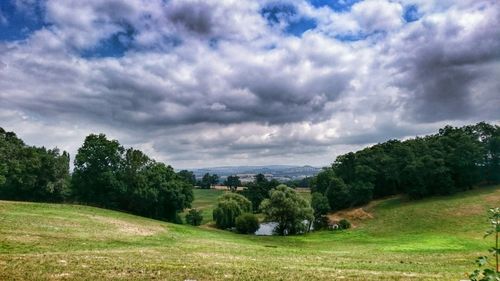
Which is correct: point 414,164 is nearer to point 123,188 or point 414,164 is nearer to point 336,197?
point 336,197

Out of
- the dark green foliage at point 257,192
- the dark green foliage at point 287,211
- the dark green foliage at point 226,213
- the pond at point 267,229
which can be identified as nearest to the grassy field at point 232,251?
the dark green foliage at point 287,211

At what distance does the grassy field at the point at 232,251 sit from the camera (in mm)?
20758

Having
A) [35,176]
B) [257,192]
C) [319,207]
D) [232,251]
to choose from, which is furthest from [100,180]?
[257,192]

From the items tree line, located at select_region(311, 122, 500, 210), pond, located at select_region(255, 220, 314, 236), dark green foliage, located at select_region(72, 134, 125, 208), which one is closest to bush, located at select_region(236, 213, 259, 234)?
pond, located at select_region(255, 220, 314, 236)

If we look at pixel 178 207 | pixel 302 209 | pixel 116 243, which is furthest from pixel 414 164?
pixel 116 243

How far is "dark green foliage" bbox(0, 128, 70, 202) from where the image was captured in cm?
9612

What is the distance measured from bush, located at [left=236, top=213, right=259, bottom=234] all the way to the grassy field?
69.6ft

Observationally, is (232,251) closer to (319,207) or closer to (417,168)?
(319,207)

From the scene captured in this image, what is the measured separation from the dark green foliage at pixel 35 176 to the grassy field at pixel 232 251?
1459 inches

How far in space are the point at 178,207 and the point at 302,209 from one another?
30.3 metres

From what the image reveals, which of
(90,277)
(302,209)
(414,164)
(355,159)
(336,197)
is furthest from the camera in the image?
(355,159)

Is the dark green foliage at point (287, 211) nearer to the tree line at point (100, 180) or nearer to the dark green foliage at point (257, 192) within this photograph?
the tree line at point (100, 180)

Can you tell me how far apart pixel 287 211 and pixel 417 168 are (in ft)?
126

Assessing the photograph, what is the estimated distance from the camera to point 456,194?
335 ft
